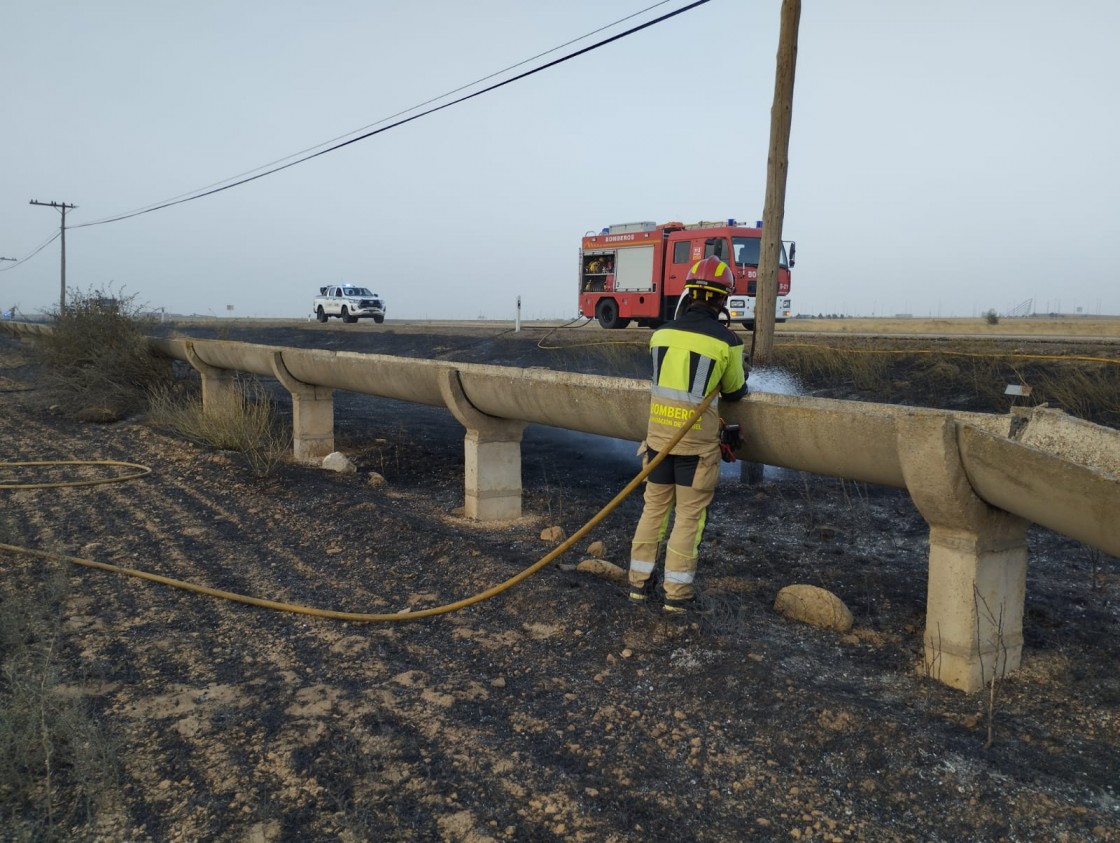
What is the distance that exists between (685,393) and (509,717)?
2158 millimetres

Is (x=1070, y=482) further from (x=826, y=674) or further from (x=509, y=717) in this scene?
(x=509, y=717)

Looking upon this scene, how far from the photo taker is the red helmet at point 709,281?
5.23 metres

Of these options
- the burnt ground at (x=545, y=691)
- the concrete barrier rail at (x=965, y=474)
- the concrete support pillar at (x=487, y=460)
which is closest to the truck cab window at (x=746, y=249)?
the burnt ground at (x=545, y=691)

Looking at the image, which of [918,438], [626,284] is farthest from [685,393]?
[626,284]

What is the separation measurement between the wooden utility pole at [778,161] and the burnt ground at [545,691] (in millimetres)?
2871

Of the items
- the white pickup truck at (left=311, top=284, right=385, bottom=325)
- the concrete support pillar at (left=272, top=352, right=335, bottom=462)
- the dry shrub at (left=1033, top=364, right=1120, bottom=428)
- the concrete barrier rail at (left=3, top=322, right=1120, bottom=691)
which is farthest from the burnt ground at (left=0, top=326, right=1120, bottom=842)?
the white pickup truck at (left=311, top=284, right=385, bottom=325)

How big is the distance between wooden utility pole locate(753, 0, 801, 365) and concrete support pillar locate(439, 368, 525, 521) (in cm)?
344

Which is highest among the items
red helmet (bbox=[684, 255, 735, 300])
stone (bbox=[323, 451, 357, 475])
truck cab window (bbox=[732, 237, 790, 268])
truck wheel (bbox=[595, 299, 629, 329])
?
truck cab window (bbox=[732, 237, 790, 268])

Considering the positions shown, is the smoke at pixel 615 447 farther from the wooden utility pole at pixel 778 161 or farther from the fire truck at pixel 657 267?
the fire truck at pixel 657 267

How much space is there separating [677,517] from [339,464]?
5.58 m

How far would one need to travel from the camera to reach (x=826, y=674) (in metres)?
4.39

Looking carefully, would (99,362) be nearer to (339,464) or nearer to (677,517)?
(339,464)

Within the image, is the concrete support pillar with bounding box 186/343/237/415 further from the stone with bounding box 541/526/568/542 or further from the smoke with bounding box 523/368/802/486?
the stone with bounding box 541/526/568/542

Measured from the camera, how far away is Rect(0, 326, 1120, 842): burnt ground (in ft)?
10.2
